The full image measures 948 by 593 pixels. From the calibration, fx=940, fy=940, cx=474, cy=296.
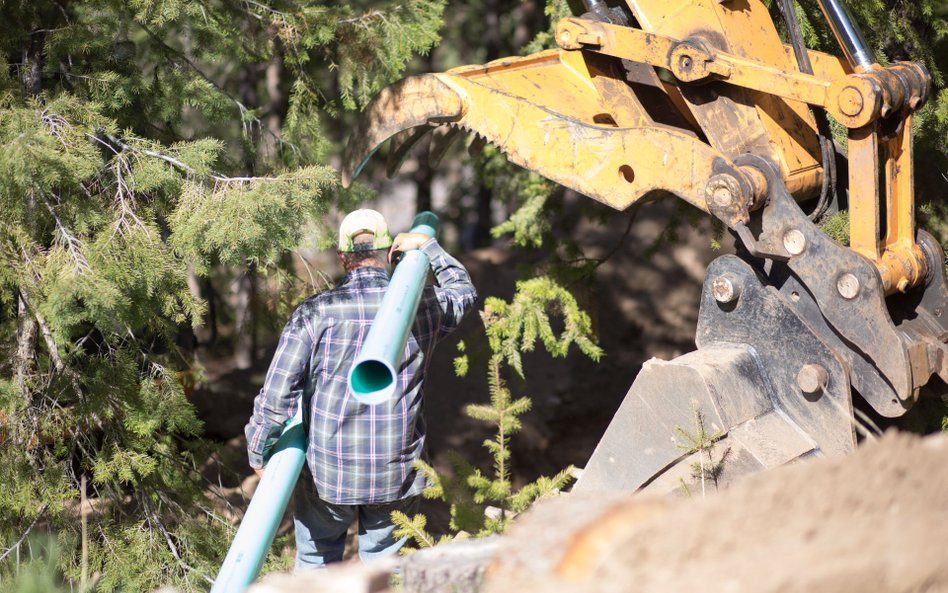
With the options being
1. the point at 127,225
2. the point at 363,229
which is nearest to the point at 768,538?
the point at 363,229

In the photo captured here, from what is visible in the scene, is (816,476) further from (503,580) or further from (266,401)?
(266,401)

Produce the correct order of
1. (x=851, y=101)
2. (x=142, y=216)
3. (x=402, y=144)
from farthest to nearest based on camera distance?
(x=402, y=144)
(x=142, y=216)
(x=851, y=101)

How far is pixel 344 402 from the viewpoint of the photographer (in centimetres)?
402

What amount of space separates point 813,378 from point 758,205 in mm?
735

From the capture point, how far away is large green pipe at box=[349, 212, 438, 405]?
131 inches

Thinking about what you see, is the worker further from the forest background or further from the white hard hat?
the forest background

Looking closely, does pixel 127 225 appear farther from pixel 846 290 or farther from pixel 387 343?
pixel 846 290

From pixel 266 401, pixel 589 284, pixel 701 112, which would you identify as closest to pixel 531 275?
pixel 589 284

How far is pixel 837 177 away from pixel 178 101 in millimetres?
3400

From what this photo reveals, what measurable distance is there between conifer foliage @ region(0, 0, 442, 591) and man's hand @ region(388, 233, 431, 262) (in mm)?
562

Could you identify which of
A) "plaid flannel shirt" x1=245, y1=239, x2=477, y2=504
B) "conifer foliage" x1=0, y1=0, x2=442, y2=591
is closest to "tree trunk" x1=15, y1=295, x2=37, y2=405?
"conifer foliage" x1=0, y1=0, x2=442, y2=591

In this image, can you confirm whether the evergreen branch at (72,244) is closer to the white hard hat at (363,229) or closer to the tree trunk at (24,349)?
the tree trunk at (24,349)

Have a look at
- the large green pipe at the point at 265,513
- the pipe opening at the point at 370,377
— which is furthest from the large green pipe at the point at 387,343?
the large green pipe at the point at 265,513

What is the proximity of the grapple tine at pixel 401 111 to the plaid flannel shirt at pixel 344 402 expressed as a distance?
98 centimetres
